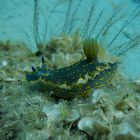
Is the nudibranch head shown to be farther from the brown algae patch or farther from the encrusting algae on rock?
the brown algae patch

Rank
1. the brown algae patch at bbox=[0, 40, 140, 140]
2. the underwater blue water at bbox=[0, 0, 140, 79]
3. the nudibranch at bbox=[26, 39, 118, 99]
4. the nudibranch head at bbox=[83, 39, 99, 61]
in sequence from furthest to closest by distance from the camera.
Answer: the underwater blue water at bbox=[0, 0, 140, 79], the nudibranch head at bbox=[83, 39, 99, 61], the nudibranch at bbox=[26, 39, 118, 99], the brown algae patch at bbox=[0, 40, 140, 140]

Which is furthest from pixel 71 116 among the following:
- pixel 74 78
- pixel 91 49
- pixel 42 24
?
pixel 42 24

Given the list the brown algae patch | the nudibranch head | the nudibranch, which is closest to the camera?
the brown algae patch

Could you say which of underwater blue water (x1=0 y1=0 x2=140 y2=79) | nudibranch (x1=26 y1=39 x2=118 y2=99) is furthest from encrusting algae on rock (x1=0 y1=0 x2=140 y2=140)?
underwater blue water (x1=0 y1=0 x2=140 y2=79)

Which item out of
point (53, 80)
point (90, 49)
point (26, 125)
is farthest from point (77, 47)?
point (26, 125)

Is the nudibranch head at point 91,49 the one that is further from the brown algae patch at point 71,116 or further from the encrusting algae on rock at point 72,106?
the brown algae patch at point 71,116

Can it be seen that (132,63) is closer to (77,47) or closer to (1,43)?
(77,47)

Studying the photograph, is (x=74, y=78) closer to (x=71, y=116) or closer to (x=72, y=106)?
(x=72, y=106)

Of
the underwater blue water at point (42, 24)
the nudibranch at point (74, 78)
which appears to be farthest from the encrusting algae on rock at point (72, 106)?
the underwater blue water at point (42, 24)

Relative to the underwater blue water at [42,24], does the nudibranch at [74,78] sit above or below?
below
